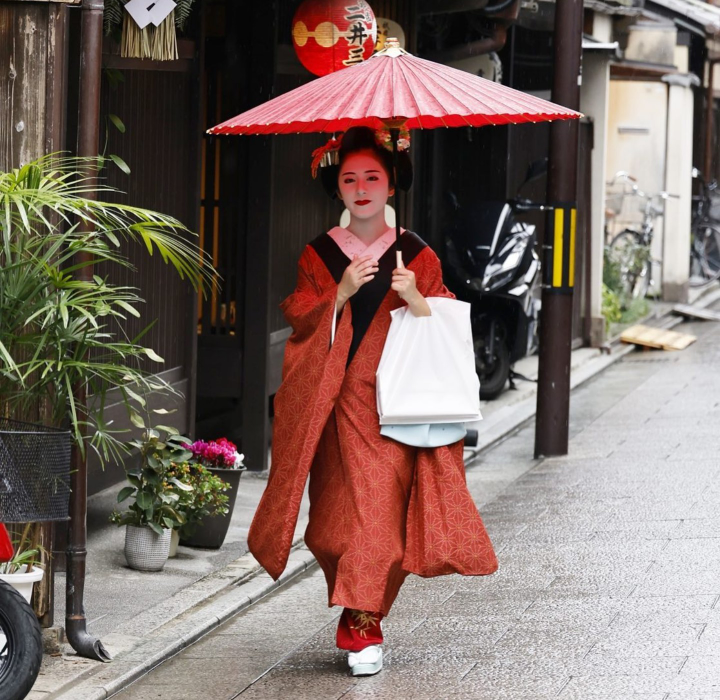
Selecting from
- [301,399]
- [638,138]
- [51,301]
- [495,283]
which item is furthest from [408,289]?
[638,138]

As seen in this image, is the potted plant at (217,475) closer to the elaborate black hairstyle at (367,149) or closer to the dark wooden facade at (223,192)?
the dark wooden facade at (223,192)

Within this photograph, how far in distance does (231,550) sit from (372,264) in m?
2.82

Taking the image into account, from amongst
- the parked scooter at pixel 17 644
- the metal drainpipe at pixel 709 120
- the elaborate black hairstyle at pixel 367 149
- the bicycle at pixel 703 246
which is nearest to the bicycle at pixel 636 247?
the bicycle at pixel 703 246

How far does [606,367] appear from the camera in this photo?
55.3 ft

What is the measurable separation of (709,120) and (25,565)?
76.4 ft

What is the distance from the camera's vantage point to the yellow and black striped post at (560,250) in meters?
11.2

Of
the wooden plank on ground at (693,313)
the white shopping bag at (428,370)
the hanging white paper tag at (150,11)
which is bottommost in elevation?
the wooden plank on ground at (693,313)

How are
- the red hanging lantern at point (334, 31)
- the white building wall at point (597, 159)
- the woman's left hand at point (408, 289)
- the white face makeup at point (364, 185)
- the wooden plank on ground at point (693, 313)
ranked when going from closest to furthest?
the woman's left hand at point (408, 289) → the white face makeup at point (364, 185) → the red hanging lantern at point (334, 31) → the white building wall at point (597, 159) → the wooden plank on ground at point (693, 313)

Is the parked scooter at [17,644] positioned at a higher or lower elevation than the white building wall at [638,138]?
lower

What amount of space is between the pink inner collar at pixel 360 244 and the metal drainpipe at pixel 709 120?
71.5ft

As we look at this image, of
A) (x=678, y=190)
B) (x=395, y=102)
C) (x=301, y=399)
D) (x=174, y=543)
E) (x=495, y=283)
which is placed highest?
(x=678, y=190)

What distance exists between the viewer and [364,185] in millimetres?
6199

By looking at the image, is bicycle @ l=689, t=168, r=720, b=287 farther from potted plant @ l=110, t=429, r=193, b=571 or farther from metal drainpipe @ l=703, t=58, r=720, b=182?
potted plant @ l=110, t=429, r=193, b=571

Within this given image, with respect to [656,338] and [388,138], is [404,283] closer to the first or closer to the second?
[388,138]
